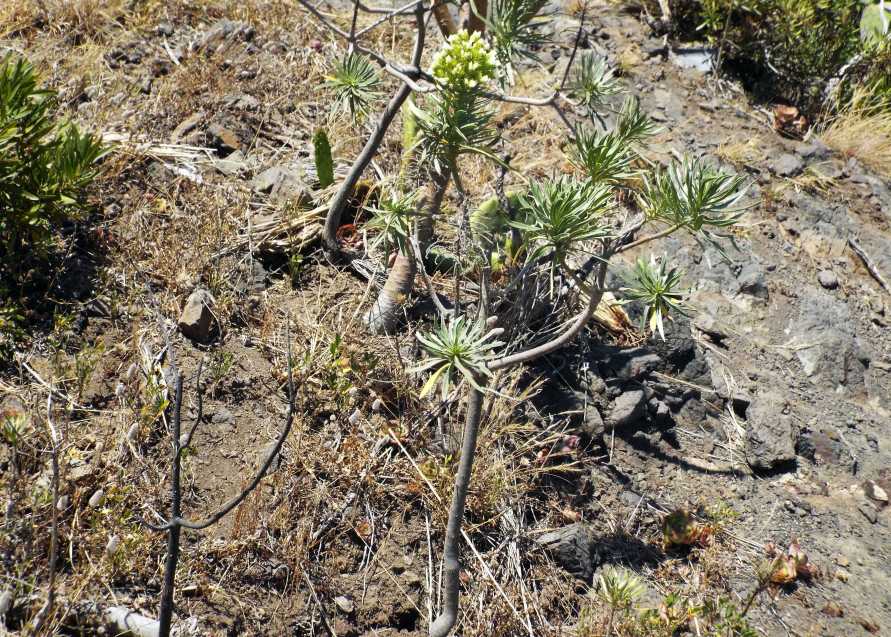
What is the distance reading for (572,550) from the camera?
2.62m

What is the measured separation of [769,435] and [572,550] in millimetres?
1213

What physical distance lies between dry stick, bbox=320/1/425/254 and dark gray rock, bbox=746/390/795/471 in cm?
211

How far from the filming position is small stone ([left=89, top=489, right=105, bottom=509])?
224 centimetres

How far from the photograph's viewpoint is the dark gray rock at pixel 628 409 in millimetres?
3000

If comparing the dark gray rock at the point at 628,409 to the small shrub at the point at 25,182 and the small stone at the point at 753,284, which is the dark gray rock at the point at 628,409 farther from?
the small shrub at the point at 25,182

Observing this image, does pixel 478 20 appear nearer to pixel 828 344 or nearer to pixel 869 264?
pixel 828 344

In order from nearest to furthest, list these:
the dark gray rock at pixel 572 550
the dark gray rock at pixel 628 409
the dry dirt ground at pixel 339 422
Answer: the dry dirt ground at pixel 339 422 → the dark gray rock at pixel 572 550 → the dark gray rock at pixel 628 409

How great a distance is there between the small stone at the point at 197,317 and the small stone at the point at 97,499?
79 centimetres

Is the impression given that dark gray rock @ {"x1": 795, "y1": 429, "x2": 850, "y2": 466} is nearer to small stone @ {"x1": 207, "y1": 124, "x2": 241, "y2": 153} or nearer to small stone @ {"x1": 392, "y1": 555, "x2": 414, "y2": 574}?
small stone @ {"x1": 392, "y1": 555, "x2": 414, "y2": 574}

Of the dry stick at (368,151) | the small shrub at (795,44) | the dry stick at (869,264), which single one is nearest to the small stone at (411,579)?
the dry stick at (368,151)

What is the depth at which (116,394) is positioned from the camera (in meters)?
2.61

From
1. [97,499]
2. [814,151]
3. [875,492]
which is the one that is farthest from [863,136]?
[97,499]

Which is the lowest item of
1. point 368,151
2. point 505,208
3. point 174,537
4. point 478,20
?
point 174,537

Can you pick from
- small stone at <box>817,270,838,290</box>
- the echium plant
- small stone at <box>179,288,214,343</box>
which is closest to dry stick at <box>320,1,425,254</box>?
the echium plant
